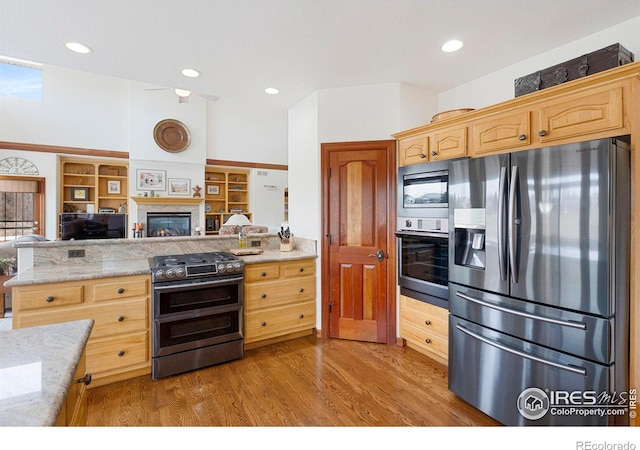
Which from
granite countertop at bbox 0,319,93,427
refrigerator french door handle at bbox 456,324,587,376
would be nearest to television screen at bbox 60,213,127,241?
granite countertop at bbox 0,319,93,427

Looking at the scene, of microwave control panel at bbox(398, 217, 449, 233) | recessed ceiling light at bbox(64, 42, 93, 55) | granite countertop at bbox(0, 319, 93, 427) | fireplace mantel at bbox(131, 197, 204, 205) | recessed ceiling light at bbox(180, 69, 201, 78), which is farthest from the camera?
fireplace mantel at bbox(131, 197, 204, 205)

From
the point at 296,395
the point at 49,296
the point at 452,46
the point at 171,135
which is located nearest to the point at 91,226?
the point at 171,135

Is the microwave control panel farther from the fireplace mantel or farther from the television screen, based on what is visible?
the television screen

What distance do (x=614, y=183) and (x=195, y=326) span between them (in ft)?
9.58

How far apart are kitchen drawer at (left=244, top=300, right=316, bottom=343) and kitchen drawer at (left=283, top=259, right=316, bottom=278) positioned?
1.05ft

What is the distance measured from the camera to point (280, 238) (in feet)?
11.9

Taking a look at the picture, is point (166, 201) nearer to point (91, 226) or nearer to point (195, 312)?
point (91, 226)

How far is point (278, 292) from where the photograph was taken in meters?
3.09

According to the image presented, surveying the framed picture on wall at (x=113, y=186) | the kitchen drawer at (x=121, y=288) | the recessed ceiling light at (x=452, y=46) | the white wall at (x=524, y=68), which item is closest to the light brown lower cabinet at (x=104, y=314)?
the kitchen drawer at (x=121, y=288)

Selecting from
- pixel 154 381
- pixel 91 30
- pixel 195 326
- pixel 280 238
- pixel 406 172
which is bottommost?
pixel 154 381

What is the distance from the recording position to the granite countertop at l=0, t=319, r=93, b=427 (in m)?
0.66

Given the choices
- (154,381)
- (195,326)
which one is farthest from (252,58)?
(154,381)

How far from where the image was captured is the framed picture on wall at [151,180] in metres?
6.85

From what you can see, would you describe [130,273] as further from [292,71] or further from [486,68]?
[486,68]
